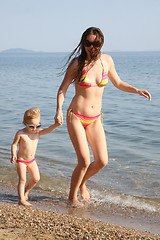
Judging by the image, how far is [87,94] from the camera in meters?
4.64

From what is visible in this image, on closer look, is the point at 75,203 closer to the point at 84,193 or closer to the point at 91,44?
the point at 84,193

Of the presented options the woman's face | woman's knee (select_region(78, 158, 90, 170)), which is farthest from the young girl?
the woman's face

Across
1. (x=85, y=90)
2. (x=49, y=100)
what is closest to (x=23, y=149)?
(x=85, y=90)

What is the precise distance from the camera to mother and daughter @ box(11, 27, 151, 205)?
4562 mm

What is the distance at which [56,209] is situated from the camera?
4977 mm

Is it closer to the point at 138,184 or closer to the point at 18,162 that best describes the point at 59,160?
the point at 138,184

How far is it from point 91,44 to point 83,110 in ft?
2.72

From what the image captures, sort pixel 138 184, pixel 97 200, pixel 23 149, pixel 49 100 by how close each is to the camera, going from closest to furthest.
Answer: pixel 23 149, pixel 97 200, pixel 138 184, pixel 49 100

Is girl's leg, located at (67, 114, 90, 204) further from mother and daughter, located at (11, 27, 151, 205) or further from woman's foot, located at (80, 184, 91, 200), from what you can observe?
woman's foot, located at (80, 184, 91, 200)

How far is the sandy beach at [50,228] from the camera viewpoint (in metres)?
3.46

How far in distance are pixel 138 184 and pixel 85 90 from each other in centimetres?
244

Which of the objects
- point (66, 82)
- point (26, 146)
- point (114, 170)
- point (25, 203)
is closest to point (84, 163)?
point (26, 146)

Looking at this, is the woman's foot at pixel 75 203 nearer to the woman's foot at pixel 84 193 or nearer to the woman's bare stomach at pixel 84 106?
the woman's foot at pixel 84 193

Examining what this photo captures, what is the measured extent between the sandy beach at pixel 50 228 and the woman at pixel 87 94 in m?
0.99
